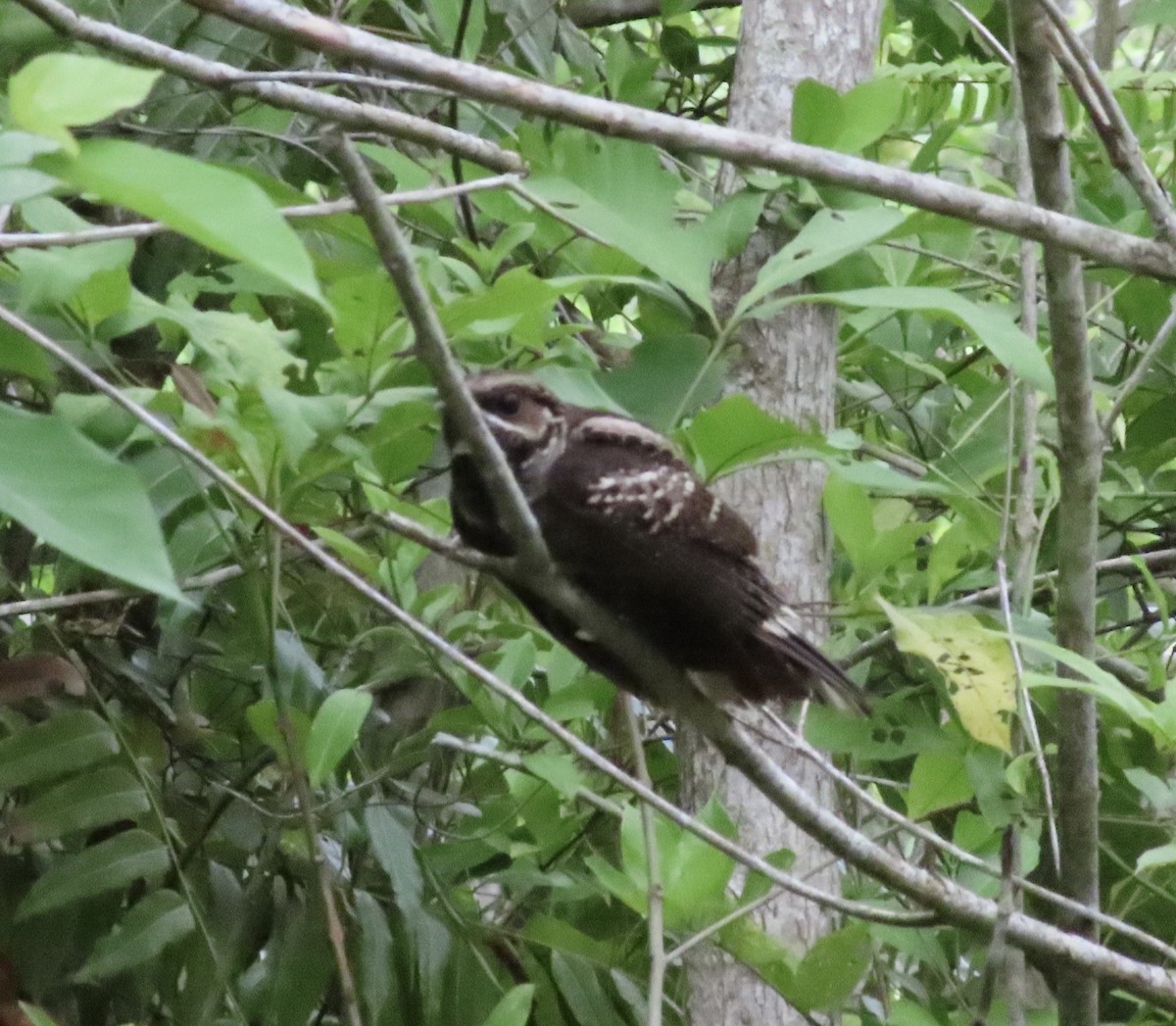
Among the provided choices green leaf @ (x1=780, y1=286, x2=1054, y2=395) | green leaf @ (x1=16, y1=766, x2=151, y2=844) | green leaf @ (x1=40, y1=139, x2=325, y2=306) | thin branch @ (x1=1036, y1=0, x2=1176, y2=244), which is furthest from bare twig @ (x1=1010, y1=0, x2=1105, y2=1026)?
green leaf @ (x1=16, y1=766, x2=151, y2=844)

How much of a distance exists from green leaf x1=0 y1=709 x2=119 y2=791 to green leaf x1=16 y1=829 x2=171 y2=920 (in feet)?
0.32

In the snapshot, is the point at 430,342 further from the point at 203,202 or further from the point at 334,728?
the point at 334,728

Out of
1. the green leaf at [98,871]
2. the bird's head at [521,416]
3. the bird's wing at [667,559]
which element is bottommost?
the green leaf at [98,871]

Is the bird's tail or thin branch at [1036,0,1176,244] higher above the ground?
thin branch at [1036,0,1176,244]

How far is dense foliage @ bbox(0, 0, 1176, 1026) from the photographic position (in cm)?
142

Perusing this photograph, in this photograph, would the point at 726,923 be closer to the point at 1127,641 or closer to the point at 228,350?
the point at 228,350

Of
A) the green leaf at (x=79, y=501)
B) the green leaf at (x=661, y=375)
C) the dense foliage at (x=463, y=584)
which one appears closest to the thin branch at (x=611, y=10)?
the dense foliage at (x=463, y=584)

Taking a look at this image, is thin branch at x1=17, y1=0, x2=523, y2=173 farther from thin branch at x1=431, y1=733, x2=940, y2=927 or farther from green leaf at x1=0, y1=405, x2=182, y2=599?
thin branch at x1=431, y1=733, x2=940, y2=927

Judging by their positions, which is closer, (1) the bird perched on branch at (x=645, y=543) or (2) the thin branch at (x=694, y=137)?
(2) the thin branch at (x=694, y=137)

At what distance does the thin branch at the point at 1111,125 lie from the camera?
54.4 inches

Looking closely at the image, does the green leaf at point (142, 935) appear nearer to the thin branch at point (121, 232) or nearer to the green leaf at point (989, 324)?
the thin branch at point (121, 232)

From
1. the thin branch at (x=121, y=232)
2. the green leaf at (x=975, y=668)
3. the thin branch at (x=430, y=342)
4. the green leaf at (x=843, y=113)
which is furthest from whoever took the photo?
the green leaf at (x=843, y=113)

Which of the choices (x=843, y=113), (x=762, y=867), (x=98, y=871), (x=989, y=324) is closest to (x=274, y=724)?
(x=98, y=871)

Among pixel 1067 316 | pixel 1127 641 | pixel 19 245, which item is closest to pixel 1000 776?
pixel 1067 316
